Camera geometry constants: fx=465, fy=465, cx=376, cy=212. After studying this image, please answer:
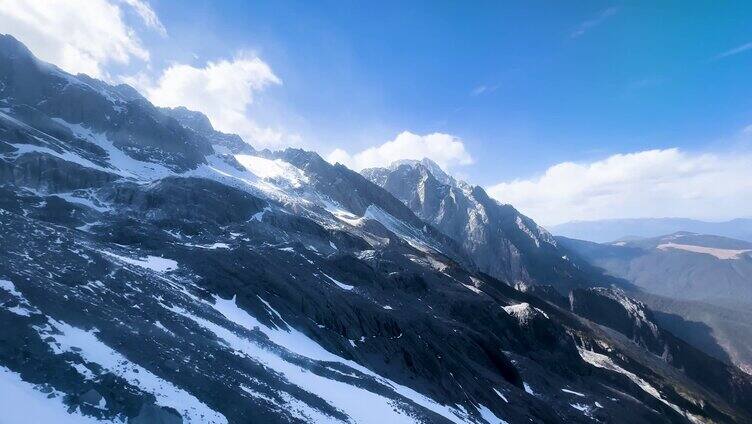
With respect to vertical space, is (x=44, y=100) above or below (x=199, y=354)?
above

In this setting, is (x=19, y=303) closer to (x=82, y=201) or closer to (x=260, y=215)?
(x=82, y=201)

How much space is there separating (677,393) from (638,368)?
10813 millimetres

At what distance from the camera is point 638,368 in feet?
446

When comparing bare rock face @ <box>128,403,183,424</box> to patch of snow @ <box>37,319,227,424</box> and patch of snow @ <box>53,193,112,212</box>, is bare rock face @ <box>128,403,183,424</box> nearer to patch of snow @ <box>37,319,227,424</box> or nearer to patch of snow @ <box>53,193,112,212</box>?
patch of snow @ <box>37,319,227,424</box>

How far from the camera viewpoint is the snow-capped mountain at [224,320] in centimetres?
3200

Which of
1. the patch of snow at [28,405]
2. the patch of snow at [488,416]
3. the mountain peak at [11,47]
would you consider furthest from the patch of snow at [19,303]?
the mountain peak at [11,47]

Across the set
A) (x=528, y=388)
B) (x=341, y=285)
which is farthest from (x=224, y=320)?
(x=528, y=388)

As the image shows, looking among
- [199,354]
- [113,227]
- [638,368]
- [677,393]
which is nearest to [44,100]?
[113,227]

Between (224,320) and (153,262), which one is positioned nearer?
(224,320)

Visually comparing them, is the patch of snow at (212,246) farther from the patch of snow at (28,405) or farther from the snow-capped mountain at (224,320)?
the patch of snow at (28,405)

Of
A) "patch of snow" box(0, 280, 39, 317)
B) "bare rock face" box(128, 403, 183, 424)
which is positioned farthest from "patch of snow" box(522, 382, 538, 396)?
"patch of snow" box(0, 280, 39, 317)

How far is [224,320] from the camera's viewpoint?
167 ft

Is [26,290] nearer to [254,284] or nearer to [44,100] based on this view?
[254,284]

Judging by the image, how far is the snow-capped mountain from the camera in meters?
32.0
